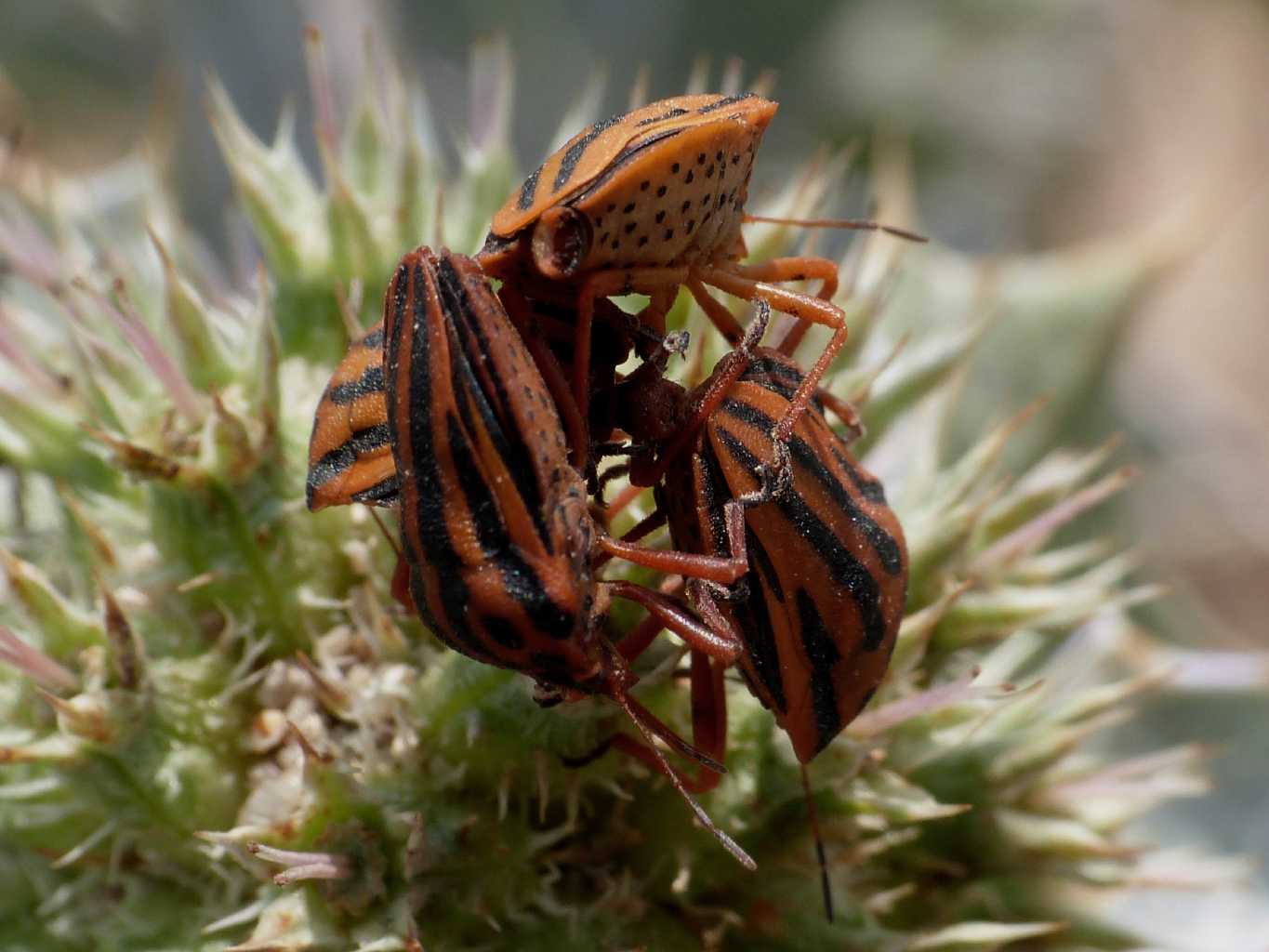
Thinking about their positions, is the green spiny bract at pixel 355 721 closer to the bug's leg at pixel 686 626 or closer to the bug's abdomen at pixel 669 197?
the bug's leg at pixel 686 626

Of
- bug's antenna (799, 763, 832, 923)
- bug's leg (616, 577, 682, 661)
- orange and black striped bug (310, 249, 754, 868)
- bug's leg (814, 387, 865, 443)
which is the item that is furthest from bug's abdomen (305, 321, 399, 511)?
bug's antenna (799, 763, 832, 923)

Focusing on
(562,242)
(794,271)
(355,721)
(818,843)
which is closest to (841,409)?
(794,271)

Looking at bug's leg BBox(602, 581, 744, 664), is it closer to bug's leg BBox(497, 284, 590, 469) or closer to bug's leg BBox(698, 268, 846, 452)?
bug's leg BBox(497, 284, 590, 469)

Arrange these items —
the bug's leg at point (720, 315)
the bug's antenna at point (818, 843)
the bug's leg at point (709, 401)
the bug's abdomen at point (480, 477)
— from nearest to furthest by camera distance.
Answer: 1. the bug's abdomen at point (480, 477)
2. the bug's leg at point (709, 401)
3. the bug's leg at point (720, 315)
4. the bug's antenna at point (818, 843)

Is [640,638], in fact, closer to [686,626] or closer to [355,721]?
[686,626]

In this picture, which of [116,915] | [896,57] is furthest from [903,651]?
[896,57]

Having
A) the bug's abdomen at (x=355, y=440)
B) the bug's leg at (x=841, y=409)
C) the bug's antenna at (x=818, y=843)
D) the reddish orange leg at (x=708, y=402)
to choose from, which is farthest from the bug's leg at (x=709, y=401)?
the bug's antenna at (x=818, y=843)

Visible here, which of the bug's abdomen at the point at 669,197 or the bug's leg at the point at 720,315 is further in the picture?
the bug's leg at the point at 720,315
